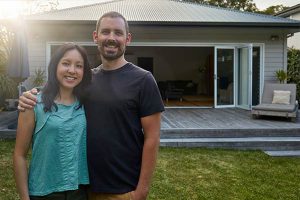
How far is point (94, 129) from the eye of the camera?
6.14 feet

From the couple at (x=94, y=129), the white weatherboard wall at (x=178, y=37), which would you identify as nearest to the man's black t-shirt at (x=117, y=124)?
the couple at (x=94, y=129)

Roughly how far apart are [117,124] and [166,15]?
10.1 metres

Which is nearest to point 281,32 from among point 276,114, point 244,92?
point 244,92

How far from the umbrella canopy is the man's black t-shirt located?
5216mm

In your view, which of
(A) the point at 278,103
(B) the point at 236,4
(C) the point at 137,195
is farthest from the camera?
(B) the point at 236,4

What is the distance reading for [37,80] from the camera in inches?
412

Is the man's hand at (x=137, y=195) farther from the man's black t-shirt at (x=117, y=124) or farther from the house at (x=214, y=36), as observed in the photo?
the house at (x=214, y=36)

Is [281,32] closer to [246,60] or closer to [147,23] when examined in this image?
[246,60]

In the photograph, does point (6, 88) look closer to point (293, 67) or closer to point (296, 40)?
point (293, 67)

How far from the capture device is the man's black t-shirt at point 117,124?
6.08 ft

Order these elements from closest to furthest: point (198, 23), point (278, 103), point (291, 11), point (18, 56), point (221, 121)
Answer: point (18, 56), point (221, 121), point (278, 103), point (198, 23), point (291, 11)

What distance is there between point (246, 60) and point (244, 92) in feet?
3.37

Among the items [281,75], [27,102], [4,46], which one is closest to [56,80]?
[27,102]

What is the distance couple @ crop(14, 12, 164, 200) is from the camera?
180cm
